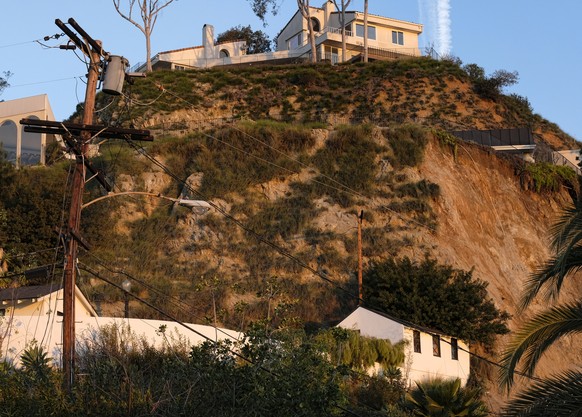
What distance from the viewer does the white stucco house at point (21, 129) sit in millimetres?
51062

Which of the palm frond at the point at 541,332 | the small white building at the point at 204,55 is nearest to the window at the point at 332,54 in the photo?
the small white building at the point at 204,55

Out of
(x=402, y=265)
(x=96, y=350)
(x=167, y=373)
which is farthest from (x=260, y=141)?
(x=167, y=373)

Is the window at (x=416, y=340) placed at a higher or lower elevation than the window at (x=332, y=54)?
lower

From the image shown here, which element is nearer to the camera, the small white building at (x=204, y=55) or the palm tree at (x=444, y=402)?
the palm tree at (x=444, y=402)

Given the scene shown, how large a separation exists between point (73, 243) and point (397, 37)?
61.4 metres

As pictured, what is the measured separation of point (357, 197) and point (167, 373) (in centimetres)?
3027

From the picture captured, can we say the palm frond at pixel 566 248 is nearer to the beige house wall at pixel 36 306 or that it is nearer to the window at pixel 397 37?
the beige house wall at pixel 36 306

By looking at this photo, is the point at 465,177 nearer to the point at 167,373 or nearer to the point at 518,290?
the point at 518,290

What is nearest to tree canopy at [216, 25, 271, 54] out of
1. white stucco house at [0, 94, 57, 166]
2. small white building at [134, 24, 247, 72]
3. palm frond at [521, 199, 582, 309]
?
small white building at [134, 24, 247, 72]

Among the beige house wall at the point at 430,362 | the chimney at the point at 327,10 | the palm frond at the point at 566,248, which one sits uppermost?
the chimney at the point at 327,10

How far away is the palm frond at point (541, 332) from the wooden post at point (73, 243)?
7.62 meters

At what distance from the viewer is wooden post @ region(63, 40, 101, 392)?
57.8 feet

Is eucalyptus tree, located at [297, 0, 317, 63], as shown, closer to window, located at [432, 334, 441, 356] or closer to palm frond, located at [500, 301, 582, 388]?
window, located at [432, 334, 441, 356]

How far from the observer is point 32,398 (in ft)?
53.7
